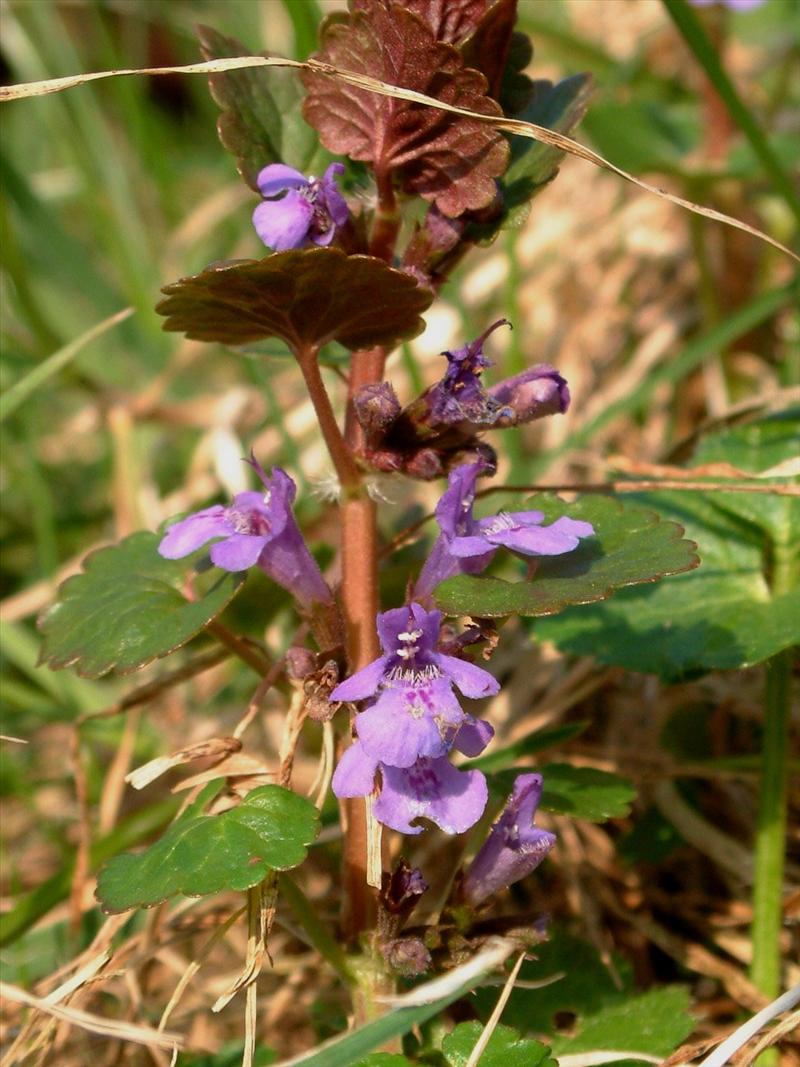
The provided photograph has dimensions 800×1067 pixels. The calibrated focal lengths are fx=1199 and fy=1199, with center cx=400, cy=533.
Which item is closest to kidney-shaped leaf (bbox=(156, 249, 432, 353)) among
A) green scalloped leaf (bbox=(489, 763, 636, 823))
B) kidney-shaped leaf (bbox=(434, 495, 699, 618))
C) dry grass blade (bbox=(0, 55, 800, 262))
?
dry grass blade (bbox=(0, 55, 800, 262))

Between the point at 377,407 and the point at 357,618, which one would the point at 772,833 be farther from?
the point at 377,407

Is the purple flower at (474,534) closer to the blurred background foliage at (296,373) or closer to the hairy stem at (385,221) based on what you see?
the hairy stem at (385,221)

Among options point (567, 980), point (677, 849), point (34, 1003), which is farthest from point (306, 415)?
point (34, 1003)

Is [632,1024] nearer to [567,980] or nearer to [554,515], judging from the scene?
[567,980]

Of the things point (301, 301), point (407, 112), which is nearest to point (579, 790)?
point (301, 301)

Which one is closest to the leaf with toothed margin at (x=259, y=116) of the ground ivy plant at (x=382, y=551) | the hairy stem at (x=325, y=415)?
the ground ivy plant at (x=382, y=551)
